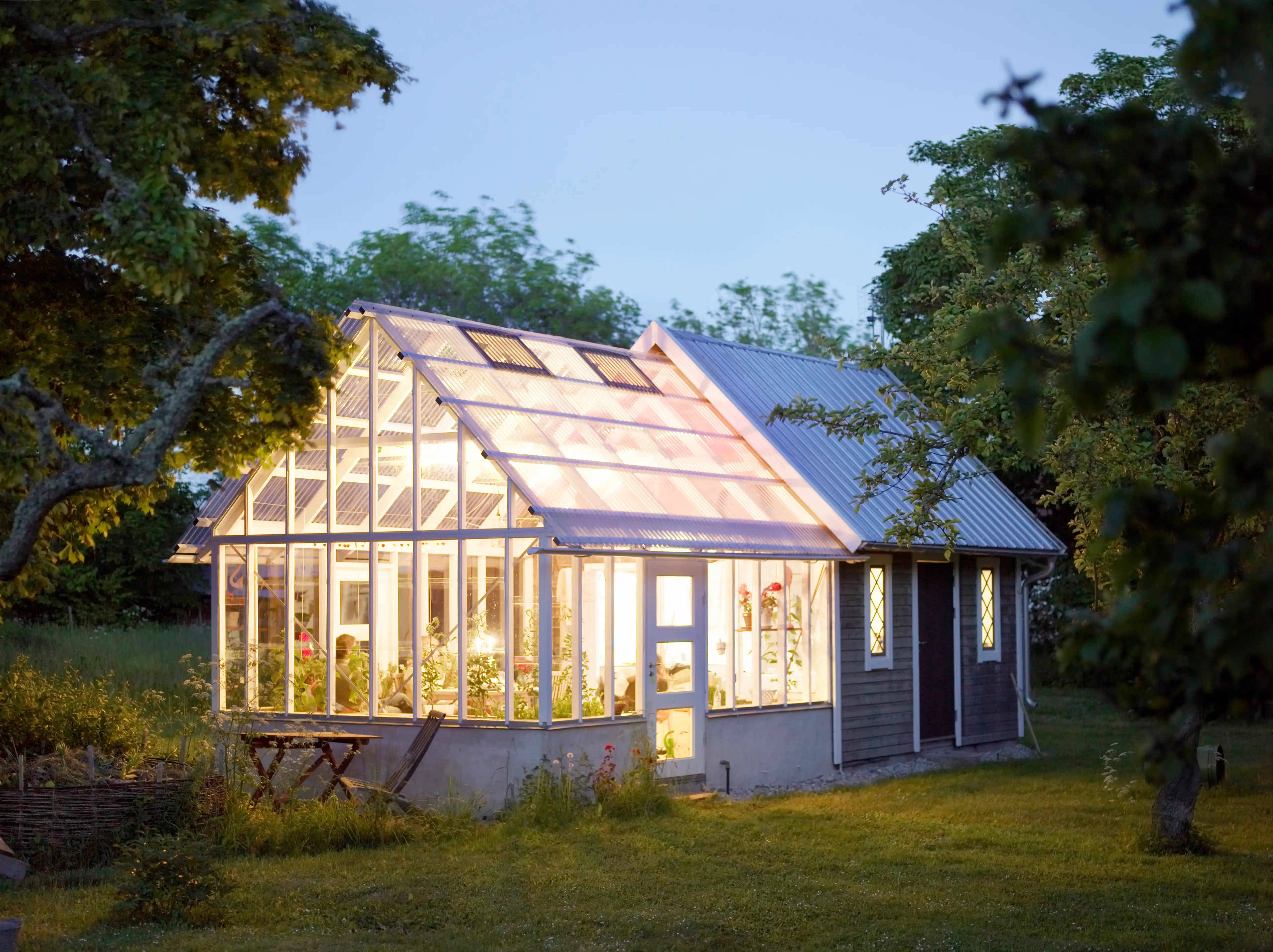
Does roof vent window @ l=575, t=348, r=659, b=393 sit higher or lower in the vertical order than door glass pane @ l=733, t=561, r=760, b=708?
higher

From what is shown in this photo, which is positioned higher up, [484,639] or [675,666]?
[484,639]

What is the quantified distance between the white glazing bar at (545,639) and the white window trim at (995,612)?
804 centimetres

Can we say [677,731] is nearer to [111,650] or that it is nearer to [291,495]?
[291,495]

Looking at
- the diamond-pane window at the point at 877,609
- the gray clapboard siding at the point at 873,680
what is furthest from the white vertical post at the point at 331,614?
the diamond-pane window at the point at 877,609

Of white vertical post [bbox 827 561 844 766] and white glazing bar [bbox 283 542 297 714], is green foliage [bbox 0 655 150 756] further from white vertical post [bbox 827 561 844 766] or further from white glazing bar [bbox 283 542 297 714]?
white vertical post [bbox 827 561 844 766]

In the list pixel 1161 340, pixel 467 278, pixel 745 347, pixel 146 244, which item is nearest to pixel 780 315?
pixel 467 278

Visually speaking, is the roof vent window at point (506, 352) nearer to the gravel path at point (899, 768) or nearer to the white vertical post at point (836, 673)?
the white vertical post at point (836, 673)

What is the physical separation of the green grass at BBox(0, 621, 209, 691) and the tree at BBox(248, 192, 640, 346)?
1523 cm

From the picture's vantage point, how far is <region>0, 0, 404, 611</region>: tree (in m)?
7.93

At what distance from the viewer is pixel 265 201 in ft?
32.0

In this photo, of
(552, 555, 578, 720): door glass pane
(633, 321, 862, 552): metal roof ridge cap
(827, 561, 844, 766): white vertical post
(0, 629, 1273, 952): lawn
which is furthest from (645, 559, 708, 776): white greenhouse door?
(827, 561, 844, 766): white vertical post

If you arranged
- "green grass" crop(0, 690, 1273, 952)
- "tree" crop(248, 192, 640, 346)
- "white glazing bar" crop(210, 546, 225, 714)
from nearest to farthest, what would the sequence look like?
"green grass" crop(0, 690, 1273, 952), "white glazing bar" crop(210, 546, 225, 714), "tree" crop(248, 192, 640, 346)

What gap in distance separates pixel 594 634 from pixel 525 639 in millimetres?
793

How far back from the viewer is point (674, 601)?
46.9ft
